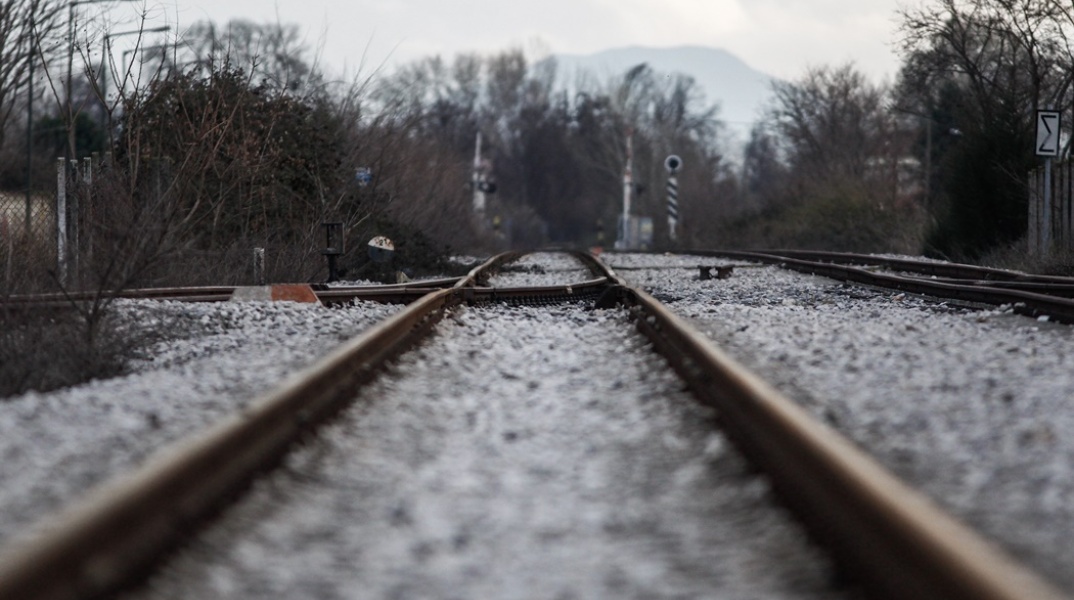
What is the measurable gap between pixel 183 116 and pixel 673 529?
14995mm

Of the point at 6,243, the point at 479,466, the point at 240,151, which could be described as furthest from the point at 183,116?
the point at 479,466

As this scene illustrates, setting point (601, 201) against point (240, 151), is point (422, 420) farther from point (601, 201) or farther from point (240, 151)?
point (601, 201)

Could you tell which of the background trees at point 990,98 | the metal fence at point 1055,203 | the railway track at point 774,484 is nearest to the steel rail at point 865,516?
the railway track at point 774,484

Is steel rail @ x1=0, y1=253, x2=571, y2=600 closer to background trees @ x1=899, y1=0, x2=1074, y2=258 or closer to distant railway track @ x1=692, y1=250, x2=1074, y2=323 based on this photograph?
distant railway track @ x1=692, y1=250, x2=1074, y2=323

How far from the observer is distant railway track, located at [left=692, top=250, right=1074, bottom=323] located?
9.56 meters

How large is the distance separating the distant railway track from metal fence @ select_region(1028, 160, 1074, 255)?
2651 mm

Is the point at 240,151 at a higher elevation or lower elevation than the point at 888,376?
higher

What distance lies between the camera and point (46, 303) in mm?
8422

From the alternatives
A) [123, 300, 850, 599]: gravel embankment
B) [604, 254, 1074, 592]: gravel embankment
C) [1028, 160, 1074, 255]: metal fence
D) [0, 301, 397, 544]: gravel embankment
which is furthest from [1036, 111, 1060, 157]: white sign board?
[123, 300, 850, 599]: gravel embankment

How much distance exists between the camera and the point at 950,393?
5531 mm

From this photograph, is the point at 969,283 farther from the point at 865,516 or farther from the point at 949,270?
the point at 865,516

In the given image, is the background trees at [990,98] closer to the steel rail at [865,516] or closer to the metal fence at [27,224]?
the metal fence at [27,224]

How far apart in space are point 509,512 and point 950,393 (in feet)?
8.56

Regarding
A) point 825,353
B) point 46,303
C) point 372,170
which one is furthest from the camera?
point 372,170
